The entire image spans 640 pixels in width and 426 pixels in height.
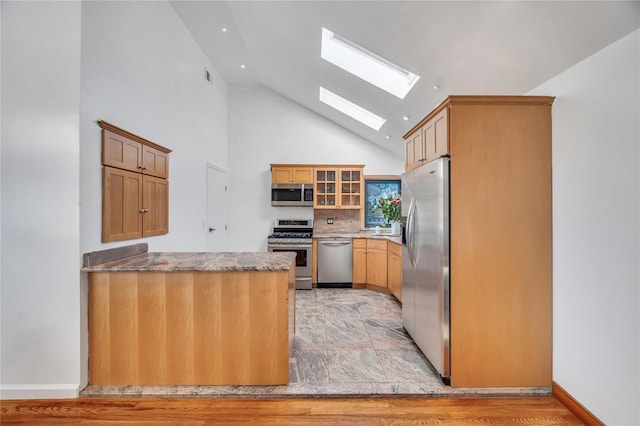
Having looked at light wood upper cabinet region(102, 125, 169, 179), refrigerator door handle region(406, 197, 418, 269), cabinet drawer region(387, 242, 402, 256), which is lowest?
cabinet drawer region(387, 242, 402, 256)

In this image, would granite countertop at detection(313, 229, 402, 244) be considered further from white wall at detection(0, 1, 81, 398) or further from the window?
white wall at detection(0, 1, 81, 398)

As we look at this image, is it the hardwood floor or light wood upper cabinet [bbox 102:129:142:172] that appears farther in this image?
light wood upper cabinet [bbox 102:129:142:172]

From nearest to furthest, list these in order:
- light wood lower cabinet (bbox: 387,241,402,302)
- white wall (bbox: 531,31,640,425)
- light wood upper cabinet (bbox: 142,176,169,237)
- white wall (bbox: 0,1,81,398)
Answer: white wall (bbox: 531,31,640,425) → white wall (bbox: 0,1,81,398) → light wood upper cabinet (bbox: 142,176,169,237) → light wood lower cabinet (bbox: 387,241,402,302)

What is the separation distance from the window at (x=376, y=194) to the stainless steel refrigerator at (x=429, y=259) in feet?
8.48

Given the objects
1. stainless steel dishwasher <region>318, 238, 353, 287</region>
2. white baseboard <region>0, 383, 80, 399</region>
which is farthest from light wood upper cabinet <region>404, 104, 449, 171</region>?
white baseboard <region>0, 383, 80, 399</region>

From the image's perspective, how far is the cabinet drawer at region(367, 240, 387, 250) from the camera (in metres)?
4.70

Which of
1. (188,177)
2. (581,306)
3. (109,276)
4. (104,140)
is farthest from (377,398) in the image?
(188,177)

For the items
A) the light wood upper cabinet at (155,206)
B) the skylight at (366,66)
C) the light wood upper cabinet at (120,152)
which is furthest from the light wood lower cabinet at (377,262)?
the light wood upper cabinet at (120,152)

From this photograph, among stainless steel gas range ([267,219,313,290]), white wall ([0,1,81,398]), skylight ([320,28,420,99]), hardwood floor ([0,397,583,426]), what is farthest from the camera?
stainless steel gas range ([267,219,313,290])

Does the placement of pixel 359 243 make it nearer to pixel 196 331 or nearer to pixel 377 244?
pixel 377 244

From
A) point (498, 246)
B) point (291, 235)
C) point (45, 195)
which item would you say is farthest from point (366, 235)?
point (45, 195)

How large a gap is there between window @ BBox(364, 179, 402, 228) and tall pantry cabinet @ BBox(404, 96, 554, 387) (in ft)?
11.0

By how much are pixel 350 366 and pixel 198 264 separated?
1.51 meters

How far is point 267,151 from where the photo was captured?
5543mm
